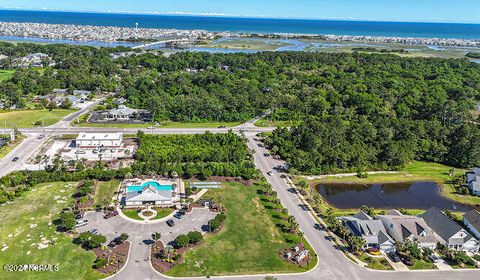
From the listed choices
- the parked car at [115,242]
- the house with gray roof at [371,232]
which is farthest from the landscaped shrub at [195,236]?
the house with gray roof at [371,232]

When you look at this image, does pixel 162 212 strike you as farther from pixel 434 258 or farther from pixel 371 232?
pixel 434 258

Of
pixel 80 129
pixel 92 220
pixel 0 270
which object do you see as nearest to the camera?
pixel 0 270

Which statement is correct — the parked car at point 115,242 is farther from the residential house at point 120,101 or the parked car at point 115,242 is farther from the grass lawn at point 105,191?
the residential house at point 120,101

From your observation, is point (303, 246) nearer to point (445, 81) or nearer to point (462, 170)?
point (462, 170)

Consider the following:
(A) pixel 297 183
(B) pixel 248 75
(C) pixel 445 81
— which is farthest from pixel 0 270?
(C) pixel 445 81

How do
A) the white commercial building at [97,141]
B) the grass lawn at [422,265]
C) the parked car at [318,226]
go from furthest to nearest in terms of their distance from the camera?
the white commercial building at [97,141] → the parked car at [318,226] → the grass lawn at [422,265]

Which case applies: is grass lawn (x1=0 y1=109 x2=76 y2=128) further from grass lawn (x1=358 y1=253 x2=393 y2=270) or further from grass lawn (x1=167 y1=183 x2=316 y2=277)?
grass lawn (x1=358 y1=253 x2=393 y2=270)
